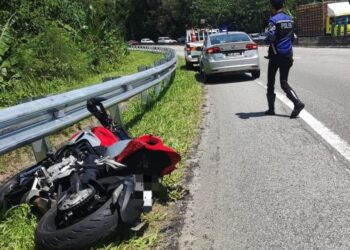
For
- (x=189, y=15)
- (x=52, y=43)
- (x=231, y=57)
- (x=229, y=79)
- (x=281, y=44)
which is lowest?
(x=189, y=15)

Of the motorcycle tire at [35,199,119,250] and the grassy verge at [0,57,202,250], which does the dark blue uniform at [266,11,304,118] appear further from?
the motorcycle tire at [35,199,119,250]

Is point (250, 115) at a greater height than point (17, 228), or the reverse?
point (17, 228)

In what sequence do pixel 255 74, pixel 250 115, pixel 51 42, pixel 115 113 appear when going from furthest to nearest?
pixel 51 42 < pixel 255 74 < pixel 250 115 < pixel 115 113

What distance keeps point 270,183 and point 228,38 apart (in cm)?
1169

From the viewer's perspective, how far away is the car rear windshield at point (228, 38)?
623 inches

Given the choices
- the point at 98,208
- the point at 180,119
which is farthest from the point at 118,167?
the point at 180,119

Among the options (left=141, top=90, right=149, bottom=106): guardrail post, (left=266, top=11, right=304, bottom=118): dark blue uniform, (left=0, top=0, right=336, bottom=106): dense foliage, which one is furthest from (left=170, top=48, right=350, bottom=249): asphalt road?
(left=0, top=0, right=336, bottom=106): dense foliage

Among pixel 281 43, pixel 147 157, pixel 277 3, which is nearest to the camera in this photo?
pixel 147 157

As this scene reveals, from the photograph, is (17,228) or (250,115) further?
(250,115)

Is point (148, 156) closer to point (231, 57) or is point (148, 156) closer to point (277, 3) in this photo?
point (277, 3)

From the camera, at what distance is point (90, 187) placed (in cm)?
368

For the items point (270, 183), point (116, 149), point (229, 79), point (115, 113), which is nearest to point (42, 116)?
point (116, 149)

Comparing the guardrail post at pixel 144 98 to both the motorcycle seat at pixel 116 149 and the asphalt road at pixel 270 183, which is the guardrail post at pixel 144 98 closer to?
the asphalt road at pixel 270 183

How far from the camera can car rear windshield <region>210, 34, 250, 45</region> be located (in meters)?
15.8
